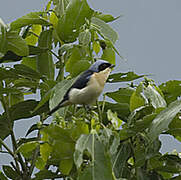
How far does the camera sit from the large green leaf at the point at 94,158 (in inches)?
31.4

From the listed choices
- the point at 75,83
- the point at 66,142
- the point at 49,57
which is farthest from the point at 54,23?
the point at 66,142

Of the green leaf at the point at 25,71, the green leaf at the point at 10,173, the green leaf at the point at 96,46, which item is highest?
the green leaf at the point at 96,46

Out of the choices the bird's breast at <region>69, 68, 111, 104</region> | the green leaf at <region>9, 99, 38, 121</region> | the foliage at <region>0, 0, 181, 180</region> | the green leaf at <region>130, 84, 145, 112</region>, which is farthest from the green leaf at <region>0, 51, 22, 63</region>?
the green leaf at <region>130, 84, 145, 112</region>

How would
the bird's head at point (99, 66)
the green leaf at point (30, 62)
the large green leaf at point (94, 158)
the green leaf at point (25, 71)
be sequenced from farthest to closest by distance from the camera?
the green leaf at point (30, 62) < the green leaf at point (25, 71) < the bird's head at point (99, 66) < the large green leaf at point (94, 158)

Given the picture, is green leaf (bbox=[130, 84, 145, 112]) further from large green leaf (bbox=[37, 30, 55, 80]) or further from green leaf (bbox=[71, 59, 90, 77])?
large green leaf (bbox=[37, 30, 55, 80])

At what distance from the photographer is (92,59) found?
42.0 inches

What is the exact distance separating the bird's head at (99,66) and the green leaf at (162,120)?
189 millimetres

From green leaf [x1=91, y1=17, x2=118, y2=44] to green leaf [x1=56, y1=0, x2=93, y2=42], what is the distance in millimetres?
25

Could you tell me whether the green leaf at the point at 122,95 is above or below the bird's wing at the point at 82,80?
below

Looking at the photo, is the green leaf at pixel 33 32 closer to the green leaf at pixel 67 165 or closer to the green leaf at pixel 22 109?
the green leaf at pixel 22 109

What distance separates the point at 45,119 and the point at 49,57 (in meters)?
0.15

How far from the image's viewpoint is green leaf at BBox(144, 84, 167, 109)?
923 millimetres

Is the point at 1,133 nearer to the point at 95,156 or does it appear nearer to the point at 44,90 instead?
the point at 44,90

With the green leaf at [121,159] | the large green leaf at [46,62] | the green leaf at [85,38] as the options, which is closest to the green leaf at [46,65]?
the large green leaf at [46,62]
